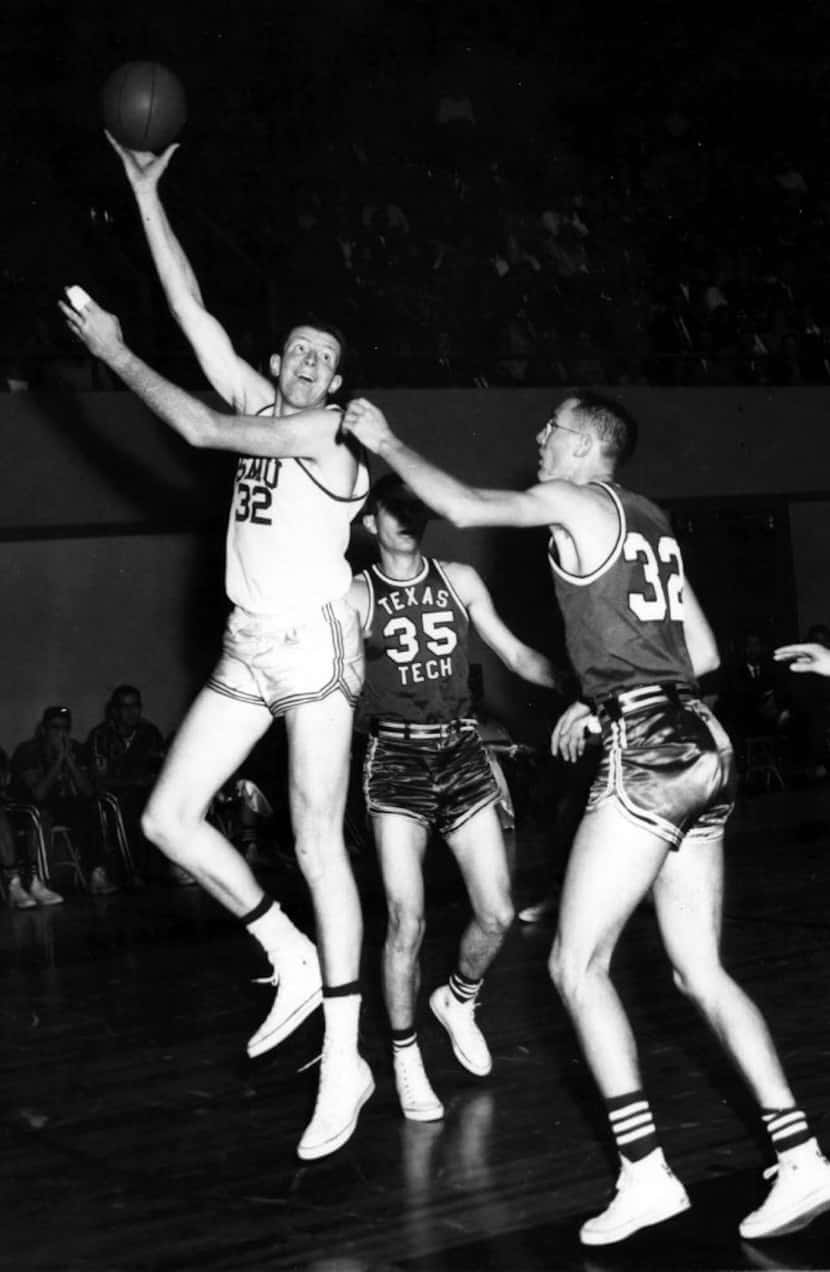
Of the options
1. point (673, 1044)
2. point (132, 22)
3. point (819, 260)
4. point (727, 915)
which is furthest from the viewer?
point (819, 260)

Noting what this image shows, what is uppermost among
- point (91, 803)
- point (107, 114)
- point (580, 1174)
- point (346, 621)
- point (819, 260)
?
point (819, 260)

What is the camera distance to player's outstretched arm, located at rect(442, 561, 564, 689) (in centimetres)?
539

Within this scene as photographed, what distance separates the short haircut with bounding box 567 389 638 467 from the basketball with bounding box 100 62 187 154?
1825 mm

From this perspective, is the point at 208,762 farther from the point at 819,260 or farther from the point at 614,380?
the point at 819,260

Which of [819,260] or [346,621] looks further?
[819,260]

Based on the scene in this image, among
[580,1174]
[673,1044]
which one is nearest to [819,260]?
[673,1044]

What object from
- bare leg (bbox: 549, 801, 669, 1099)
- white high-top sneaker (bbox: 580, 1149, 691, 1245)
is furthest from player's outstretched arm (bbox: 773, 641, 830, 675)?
white high-top sneaker (bbox: 580, 1149, 691, 1245)

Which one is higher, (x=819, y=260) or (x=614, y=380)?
(x=819, y=260)

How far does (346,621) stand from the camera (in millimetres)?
5406

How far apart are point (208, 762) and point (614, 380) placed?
10.5 metres

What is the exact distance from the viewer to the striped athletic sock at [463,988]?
231 inches

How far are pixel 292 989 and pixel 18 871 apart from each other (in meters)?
5.49

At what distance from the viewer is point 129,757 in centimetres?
1155

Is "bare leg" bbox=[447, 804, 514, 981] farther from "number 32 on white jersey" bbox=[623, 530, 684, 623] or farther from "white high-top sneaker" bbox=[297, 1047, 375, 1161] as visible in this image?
"number 32 on white jersey" bbox=[623, 530, 684, 623]
